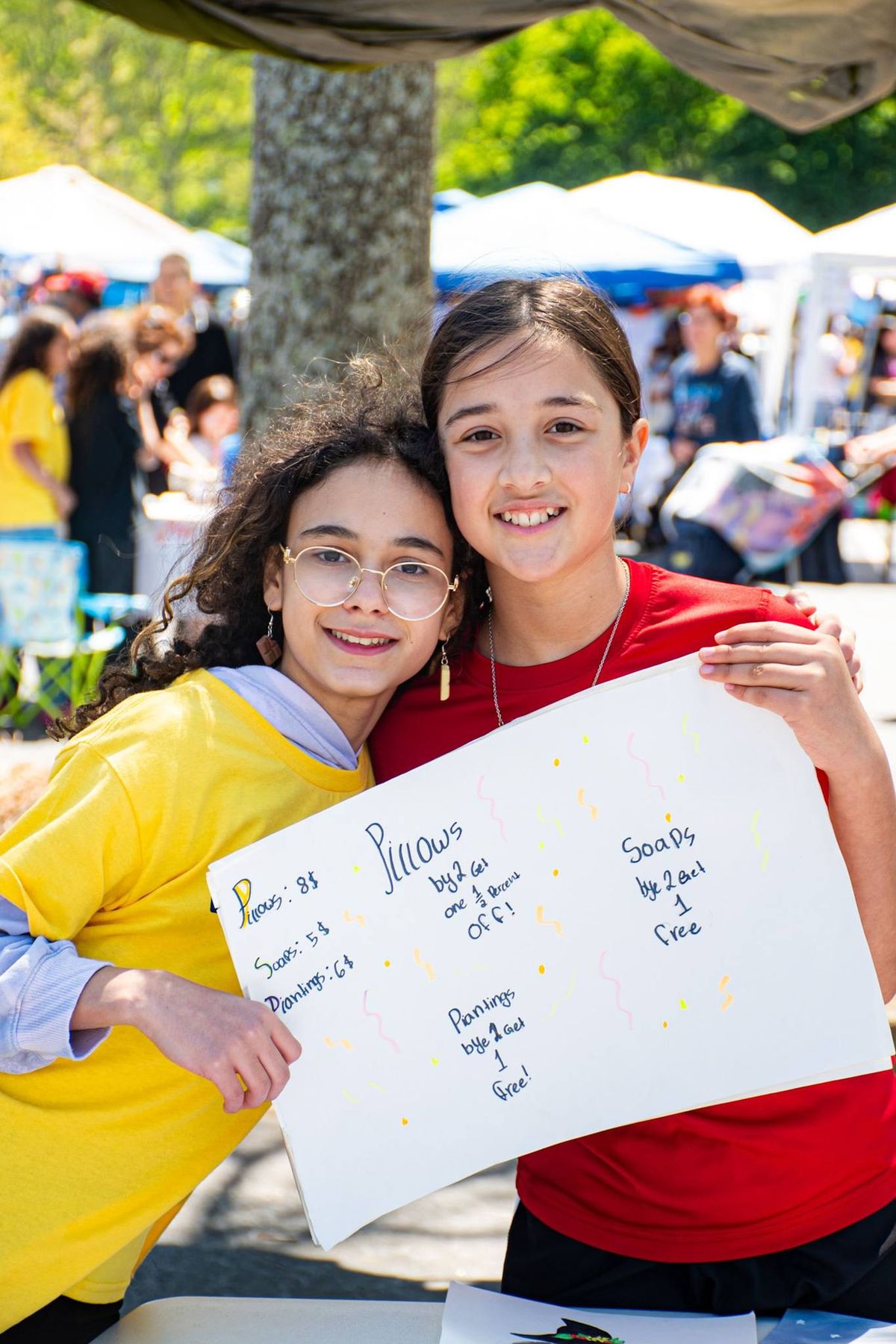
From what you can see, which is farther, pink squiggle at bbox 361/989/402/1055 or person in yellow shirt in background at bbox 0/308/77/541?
person in yellow shirt in background at bbox 0/308/77/541

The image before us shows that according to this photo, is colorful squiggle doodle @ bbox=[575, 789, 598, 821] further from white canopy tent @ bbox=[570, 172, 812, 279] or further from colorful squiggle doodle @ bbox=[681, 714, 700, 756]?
white canopy tent @ bbox=[570, 172, 812, 279]

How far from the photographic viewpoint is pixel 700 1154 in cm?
190

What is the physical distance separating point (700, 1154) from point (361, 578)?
2.95 feet

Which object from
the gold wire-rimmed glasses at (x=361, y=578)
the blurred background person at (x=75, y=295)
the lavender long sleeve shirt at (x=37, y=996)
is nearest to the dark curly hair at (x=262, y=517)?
the gold wire-rimmed glasses at (x=361, y=578)

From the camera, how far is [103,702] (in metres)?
2.21

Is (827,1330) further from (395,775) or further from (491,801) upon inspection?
(395,775)

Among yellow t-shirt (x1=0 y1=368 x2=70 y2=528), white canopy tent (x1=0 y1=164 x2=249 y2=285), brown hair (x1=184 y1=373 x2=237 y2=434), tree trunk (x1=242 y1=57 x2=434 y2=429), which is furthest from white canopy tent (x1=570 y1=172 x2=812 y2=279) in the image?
tree trunk (x1=242 y1=57 x2=434 y2=429)

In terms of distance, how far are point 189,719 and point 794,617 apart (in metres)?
0.83

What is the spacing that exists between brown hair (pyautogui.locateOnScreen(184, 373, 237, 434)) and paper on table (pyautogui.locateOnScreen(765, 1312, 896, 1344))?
769 centimetres

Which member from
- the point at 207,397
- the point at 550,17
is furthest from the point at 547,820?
the point at 207,397

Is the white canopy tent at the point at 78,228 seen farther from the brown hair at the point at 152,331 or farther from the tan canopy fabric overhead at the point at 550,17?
the tan canopy fabric overhead at the point at 550,17

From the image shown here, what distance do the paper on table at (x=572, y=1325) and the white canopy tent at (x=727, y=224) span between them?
1164 cm

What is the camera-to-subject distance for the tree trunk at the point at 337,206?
432 centimetres

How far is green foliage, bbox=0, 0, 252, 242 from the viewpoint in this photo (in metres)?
33.7
